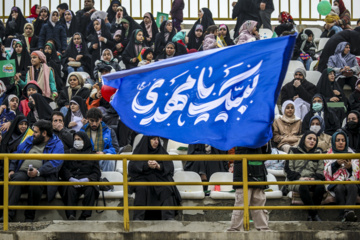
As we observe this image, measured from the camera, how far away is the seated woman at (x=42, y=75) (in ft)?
63.9

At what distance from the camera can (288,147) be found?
53.0ft

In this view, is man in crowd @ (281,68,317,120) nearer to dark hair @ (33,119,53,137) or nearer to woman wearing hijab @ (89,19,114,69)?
woman wearing hijab @ (89,19,114,69)

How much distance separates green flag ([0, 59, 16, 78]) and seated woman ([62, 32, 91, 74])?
58.8 inches

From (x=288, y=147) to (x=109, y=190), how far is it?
333 cm

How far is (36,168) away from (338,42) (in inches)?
378

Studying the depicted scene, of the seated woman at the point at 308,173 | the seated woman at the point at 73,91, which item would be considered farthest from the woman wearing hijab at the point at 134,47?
the seated woman at the point at 308,173

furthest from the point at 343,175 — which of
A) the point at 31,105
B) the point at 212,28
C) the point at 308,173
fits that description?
the point at 212,28

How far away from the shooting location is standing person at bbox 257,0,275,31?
80.8ft

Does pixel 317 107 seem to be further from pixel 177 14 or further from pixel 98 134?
pixel 177 14

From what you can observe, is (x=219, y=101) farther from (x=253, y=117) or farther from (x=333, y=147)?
(x=333, y=147)

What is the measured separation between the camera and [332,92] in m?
19.2

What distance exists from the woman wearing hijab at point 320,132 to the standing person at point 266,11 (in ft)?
27.3

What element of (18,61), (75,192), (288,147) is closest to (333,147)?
(288,147)

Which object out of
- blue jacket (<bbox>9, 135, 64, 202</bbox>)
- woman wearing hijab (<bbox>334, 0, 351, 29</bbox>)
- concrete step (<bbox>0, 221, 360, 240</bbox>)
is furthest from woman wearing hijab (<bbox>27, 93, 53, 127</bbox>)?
woman wearing hijab (<bbox>334, 0, 351, 29</bbox>)
